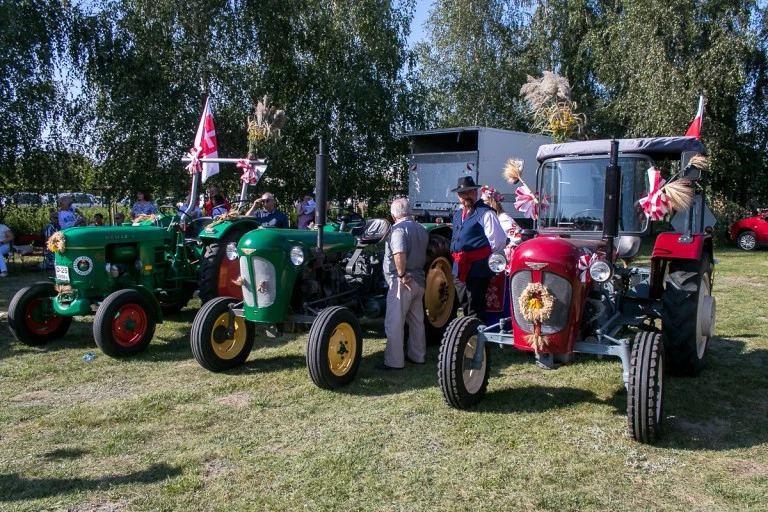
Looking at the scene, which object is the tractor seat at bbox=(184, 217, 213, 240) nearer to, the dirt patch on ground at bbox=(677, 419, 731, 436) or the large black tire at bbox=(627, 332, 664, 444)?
the large black tire at bbox=(627, 332, 664, 444)

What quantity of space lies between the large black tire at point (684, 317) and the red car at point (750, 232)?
13.3 metres

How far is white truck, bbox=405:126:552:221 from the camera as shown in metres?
14.4

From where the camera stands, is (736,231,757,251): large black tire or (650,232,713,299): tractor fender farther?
(736,231,757,251): large black tire

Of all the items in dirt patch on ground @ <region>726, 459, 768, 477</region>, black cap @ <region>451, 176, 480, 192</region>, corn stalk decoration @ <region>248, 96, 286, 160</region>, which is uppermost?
corn stalk decoration @ <region>248, 96, 286, 160</region>

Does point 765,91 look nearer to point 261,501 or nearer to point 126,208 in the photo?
point 126,208

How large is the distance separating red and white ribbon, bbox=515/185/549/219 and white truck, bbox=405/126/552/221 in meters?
8.52

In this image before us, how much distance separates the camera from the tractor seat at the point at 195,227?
7.49 meters

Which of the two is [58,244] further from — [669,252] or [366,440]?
[669,252]

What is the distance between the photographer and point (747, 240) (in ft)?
54.6

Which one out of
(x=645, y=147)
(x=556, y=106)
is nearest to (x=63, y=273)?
(x=645, y=147)

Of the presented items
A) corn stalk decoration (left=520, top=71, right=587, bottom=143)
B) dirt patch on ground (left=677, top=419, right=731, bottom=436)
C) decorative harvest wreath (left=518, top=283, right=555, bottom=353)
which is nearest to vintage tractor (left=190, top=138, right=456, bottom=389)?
decorative harvest wreath (left=518, top=283, right=555, bottom=353)

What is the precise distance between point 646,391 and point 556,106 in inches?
216

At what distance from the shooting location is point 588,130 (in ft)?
60.4

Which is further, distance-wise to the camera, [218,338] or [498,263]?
[218,338]
